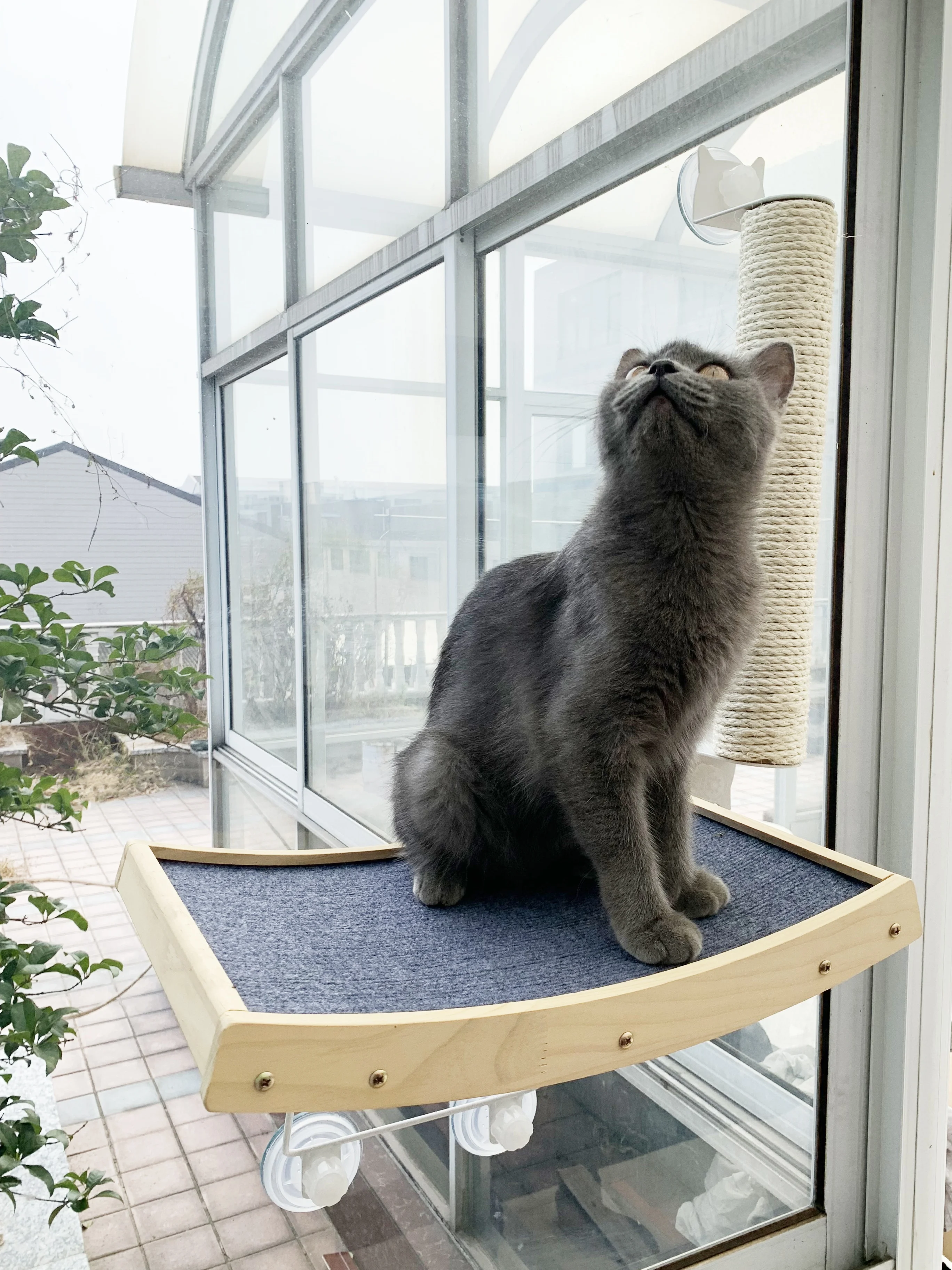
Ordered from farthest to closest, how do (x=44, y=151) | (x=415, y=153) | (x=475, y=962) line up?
(x=415, y=153) → (x=44, y=151) → (x=475, y=962)

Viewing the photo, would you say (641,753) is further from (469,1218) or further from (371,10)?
(371,10)

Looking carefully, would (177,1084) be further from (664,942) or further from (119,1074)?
(664,942)

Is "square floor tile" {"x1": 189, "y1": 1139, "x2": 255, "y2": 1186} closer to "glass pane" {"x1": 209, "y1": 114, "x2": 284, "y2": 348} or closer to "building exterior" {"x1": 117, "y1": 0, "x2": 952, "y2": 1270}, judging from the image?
"building exterior" {"x1": 117, "y1": 0, "x2": 952, "y2": 1270}

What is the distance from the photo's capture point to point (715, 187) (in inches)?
49.7

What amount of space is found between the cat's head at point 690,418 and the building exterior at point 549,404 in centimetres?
38

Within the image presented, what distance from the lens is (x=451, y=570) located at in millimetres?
1668

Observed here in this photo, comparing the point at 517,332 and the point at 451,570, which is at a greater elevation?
the point at 517,332

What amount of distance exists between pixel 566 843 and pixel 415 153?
1.17 metres

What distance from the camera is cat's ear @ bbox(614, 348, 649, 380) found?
3.47 ft

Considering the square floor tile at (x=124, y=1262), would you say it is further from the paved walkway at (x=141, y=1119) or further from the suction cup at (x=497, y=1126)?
the suction cup at (x=497, y=1126)

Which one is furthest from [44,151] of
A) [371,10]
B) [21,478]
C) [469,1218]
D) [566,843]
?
[469,1218]

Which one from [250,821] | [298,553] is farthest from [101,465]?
[250,821]

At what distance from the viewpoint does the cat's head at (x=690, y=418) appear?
0.94 m

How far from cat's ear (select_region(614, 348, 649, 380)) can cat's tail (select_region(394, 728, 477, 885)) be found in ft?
1.46
